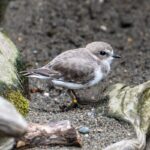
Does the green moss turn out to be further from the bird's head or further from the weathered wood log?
the weathered wood log

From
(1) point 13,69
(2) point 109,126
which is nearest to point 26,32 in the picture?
(1) point 13,69

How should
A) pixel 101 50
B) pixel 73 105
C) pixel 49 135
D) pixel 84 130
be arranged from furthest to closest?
pixel 101 50, pixel 73 105, pixel 84 130, pixel 49 135

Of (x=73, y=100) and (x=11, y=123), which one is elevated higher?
(x=11, y=123)

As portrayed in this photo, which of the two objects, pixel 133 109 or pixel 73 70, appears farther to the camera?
pixel 73 70

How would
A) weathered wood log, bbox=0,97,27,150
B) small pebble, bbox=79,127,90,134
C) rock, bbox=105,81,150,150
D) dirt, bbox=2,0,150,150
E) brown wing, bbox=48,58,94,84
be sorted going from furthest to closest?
dirt, bbox=2,0,150,150
brown wing, bbox=48,58,94,84
small pebble, bbox=79,127,90,134
rock, bbox=105,81,150,150
weathered wood log, bbox=0,97,27,150

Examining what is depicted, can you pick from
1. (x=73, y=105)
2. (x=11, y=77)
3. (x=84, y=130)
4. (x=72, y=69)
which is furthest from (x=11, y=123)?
(x=73, y=105)

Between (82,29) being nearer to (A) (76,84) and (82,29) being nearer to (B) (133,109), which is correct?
(A) (76,84)

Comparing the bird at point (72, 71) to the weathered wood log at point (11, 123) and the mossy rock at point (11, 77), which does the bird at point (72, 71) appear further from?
the weathered wood log at point (11, 123)

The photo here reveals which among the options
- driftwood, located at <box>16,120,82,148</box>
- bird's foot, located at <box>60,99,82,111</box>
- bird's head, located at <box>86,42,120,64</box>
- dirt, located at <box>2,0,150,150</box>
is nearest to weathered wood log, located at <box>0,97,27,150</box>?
driftwood, located at <box>16,120,82,148</box>
